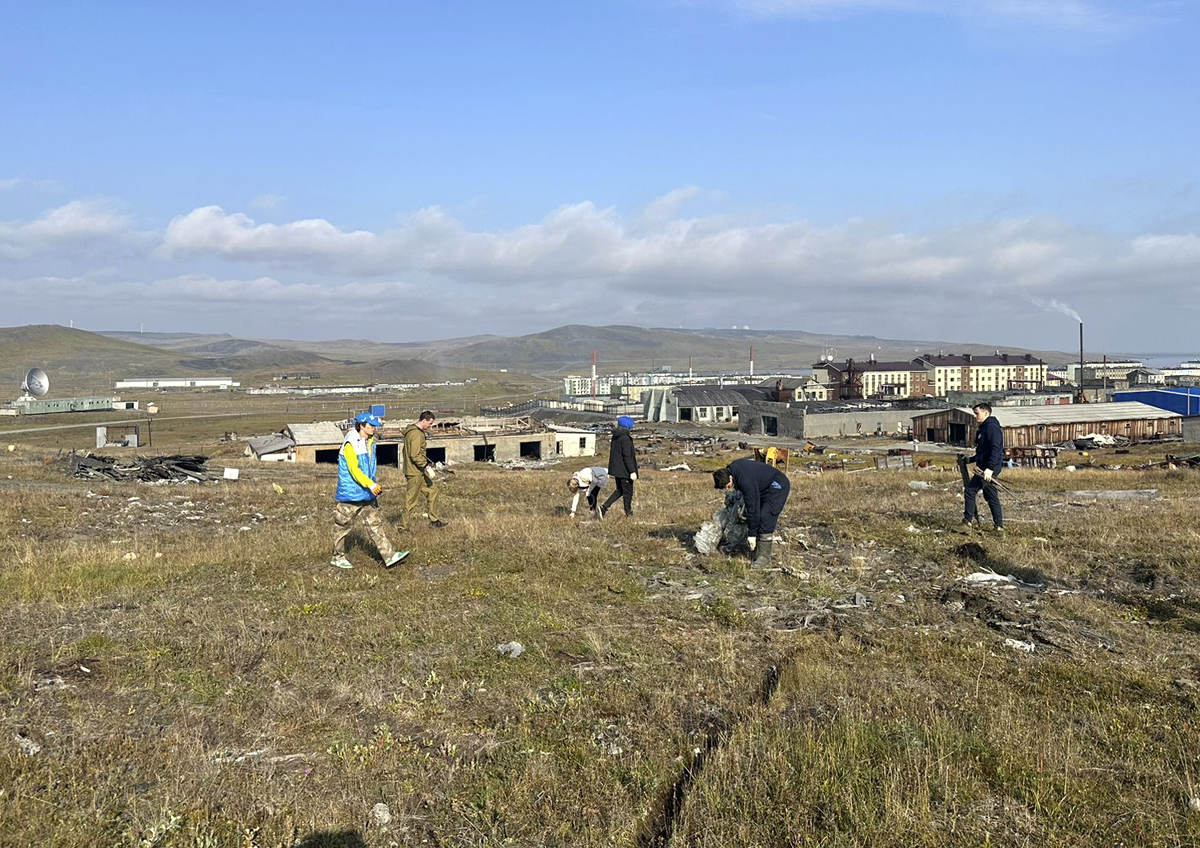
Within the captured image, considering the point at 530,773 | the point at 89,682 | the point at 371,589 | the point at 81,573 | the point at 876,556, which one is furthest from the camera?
the point at 876,556

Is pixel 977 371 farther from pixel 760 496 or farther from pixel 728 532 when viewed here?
pixel 760 496

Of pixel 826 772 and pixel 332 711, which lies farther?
pixel 332 711

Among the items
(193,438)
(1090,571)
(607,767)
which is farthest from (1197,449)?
(193,438)

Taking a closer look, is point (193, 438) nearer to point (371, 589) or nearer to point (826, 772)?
point (371, 589)

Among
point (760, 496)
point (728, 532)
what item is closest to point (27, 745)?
point (760, 496)

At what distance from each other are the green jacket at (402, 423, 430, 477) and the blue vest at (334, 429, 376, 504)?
3.13m

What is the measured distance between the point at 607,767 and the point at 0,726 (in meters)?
4.29

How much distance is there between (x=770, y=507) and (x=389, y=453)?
142ft

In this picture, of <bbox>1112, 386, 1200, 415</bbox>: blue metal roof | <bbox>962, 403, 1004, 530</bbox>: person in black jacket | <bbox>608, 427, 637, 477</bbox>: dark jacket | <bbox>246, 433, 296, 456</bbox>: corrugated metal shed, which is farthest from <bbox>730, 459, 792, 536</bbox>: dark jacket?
<bbox>1112, 386, 1200, 415</bbox>: blue metal roof

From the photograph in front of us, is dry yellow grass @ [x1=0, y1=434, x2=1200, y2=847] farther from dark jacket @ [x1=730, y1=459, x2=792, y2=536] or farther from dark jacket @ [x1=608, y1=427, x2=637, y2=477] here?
dark jacket @ [x1=608, y1=427, x2=637, y2=477]

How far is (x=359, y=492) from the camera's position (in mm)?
10594

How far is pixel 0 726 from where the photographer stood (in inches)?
216

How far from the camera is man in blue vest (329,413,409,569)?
10.4 m

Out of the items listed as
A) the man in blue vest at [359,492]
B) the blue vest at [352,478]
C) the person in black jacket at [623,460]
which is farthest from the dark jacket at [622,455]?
the blue vest at [352,478]
